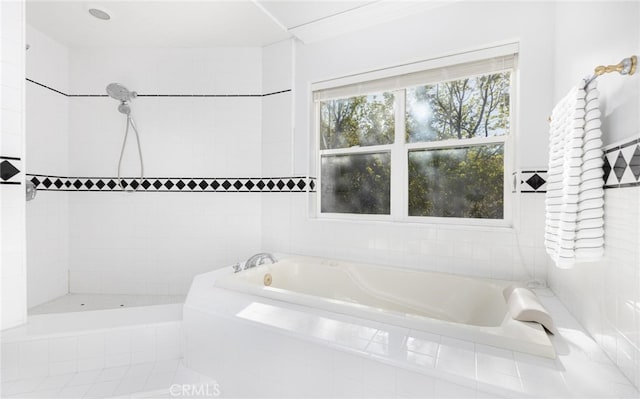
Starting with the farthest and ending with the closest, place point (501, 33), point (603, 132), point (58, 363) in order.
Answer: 1. point (501, 33)
2. point (58, 363)
3. point (603, 132)

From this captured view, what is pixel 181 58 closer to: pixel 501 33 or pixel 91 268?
pixel 91 268

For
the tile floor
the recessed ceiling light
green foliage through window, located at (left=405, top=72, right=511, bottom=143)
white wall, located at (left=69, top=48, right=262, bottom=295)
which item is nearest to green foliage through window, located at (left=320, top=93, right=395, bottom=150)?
green foliage through window, located at (left=405, top=72, right=511, bottom=143)

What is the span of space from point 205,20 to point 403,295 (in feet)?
8.20

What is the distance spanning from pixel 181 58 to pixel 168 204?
4.35 feet

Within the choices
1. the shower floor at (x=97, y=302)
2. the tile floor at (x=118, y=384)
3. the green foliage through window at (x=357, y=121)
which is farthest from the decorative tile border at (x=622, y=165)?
the shower floor at (x=97, y=302)

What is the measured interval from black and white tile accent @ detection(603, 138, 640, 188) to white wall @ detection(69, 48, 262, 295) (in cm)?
236

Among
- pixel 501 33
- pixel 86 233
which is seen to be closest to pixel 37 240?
pixel 86 233

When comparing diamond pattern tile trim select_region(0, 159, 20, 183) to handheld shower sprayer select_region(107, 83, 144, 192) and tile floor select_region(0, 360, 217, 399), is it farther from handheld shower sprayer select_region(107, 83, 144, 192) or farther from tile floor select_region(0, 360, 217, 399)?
handheld shower sprayer select_region(107, 83, 144, 192)

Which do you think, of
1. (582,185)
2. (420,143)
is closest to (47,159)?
(420,143)

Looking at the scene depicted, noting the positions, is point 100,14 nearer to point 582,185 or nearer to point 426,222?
point 426,222

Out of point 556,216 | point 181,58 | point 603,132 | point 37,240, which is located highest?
point 181,58

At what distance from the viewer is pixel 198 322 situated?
150cm

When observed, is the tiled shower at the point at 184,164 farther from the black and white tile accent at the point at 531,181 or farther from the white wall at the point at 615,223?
the white wall at the point at 615,223

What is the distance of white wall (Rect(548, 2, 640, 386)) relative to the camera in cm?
90
